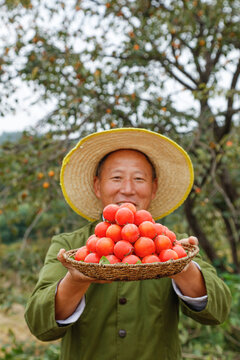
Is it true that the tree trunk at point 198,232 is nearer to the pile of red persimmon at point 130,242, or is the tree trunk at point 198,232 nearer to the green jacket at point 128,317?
the green jacket at point 128,317

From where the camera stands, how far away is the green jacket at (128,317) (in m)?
1.24

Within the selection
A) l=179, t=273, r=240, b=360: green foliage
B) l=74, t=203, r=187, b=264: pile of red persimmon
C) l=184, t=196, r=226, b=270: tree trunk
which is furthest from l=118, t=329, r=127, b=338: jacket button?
l=184, t=196, r=226, b=270: tree trunk

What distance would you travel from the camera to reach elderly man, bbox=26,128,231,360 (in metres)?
1.17

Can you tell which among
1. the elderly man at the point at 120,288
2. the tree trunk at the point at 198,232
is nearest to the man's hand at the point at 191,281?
the elderly man at the point at 120,288

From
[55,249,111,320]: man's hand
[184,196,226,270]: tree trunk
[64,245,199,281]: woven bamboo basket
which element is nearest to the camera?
[64,245,199,281]: woven bamboo basket

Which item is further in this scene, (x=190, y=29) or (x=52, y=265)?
(x=190, y=29)

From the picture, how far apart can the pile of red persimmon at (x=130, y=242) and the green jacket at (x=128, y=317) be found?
28 cm

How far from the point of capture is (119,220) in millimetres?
1047

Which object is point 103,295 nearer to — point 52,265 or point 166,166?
point 52,265

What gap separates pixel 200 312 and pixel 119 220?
1.54 ft

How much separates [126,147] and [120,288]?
1.99 ft

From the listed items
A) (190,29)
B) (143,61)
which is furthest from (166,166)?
(190,29)

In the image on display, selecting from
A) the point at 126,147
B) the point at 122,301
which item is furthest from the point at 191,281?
the point at 126,147

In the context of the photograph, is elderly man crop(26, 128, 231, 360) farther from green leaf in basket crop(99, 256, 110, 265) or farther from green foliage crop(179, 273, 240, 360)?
green foliage crop(179, 273, 240, 360)
